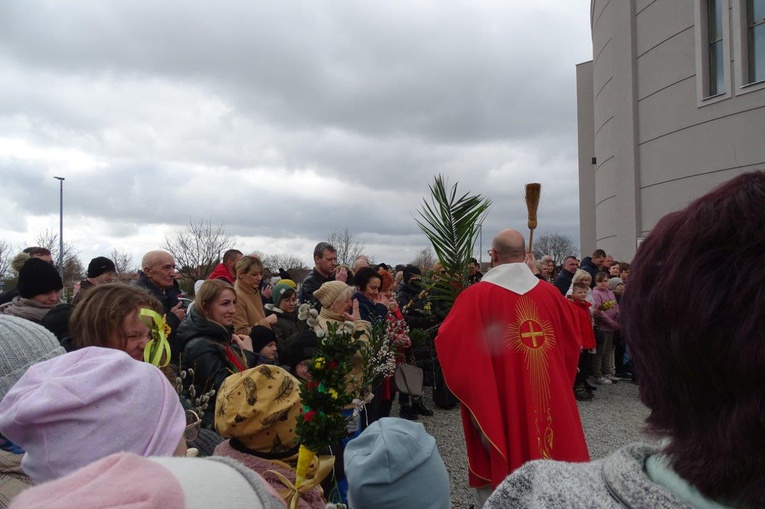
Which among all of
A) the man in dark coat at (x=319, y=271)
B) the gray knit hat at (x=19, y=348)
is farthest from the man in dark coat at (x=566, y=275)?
the gray knit hat at (x=19, y=348)

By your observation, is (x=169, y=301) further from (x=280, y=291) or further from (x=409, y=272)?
(x=409, y=272)

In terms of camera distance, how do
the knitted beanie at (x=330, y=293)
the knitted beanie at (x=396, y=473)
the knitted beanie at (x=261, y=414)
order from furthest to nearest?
the knitted beanie at (x=330, y=293) < the knitted beanie at (x=396, y=473) < the knitted beanie at (x=261, y=414)

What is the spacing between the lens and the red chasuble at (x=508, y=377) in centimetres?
374

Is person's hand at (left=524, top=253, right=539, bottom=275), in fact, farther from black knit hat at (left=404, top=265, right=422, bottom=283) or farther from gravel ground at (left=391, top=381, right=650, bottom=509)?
black knit hat at (left=404, top=265, right=422, bottom=283)

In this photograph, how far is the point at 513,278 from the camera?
411 centimetres

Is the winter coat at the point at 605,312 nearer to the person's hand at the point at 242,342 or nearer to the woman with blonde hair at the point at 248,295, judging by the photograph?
the woman with blonde hair at the point at 248,295

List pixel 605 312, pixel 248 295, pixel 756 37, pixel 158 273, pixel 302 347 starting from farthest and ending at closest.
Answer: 1. pixel 756 37
2. pixel 605 312
3. pixel 248 295
4. pixel 158 273
5. pixel 302 347

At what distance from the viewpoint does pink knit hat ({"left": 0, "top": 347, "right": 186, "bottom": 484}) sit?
1351 mm

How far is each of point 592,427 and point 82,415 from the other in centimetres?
687

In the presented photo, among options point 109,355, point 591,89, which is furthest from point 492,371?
point 591,89

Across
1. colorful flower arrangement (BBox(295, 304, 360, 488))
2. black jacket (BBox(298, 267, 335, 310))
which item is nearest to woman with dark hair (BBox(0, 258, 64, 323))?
colorful flower arrangement (BBox(295, 304, 360, 488))

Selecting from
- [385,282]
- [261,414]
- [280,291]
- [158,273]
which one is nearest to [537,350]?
[261,414]

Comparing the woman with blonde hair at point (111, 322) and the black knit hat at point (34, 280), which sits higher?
the black knit hat at point (34, 280)

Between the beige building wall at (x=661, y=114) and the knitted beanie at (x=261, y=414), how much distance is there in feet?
38.5
